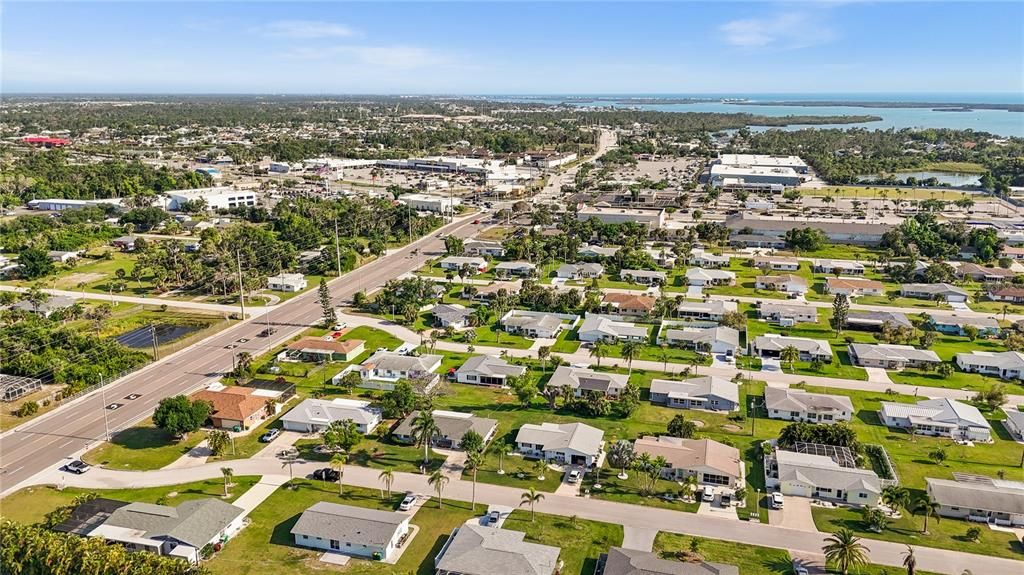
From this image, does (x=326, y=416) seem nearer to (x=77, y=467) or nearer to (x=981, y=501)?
(x=77, y=467)

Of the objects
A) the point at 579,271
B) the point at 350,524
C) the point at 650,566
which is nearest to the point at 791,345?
the point at 579,271

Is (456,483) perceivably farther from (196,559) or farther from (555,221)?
(555,221)

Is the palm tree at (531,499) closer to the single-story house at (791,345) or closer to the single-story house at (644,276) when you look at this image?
the single-story house at (791,345)

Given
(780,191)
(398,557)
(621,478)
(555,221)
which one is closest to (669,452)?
(621,478)

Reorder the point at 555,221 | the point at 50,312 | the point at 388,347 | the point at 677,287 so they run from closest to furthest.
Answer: the point at 388,347 → the point at 50,312 → the point at 677,287 → the point at 555,221

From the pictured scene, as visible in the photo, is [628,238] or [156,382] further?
[628,238]

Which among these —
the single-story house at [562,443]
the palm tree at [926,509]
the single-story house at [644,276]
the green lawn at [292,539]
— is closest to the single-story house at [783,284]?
the single-story house at [644,276]
